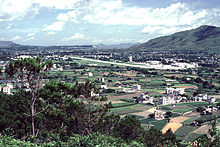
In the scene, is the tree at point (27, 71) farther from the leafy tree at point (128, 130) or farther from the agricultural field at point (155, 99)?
the agricultural field at point (155, 99)

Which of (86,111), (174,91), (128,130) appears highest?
(86,111)

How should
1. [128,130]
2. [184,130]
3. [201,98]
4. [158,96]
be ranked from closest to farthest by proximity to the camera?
[128,130]
[184,130]
[201,98]
[158,96]

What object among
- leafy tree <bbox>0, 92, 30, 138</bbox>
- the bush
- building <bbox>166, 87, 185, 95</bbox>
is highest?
leafy tree <bbox>0, 92, 30, 138</bbox>

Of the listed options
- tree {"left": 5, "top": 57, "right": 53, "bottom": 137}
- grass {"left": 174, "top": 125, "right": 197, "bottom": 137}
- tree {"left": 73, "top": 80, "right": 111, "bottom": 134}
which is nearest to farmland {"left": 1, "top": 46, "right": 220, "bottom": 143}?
grass {"left": 174, "top": 125, "right": 197, "bottom": 137}

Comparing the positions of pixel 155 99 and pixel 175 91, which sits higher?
pixel 175 91

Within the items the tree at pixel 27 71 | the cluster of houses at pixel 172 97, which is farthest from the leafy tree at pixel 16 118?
the cluster of houses at pixel 172 97

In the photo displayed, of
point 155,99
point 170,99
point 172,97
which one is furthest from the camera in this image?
point 155,99

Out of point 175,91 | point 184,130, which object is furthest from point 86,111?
point 175,91

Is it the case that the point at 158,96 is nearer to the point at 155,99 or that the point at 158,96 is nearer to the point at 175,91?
the point at 155,99

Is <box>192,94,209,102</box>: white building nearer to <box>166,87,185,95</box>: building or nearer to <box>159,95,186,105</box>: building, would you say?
<box>159,95,186,105</box>: building

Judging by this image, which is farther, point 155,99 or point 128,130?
point 155,99

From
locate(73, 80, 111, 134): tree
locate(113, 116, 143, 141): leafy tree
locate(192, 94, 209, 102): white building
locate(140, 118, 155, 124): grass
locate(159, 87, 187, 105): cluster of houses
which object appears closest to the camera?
locate(73, 80, 111, 134): tree

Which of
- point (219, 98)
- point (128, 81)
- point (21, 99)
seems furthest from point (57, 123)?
point (128, 81)
